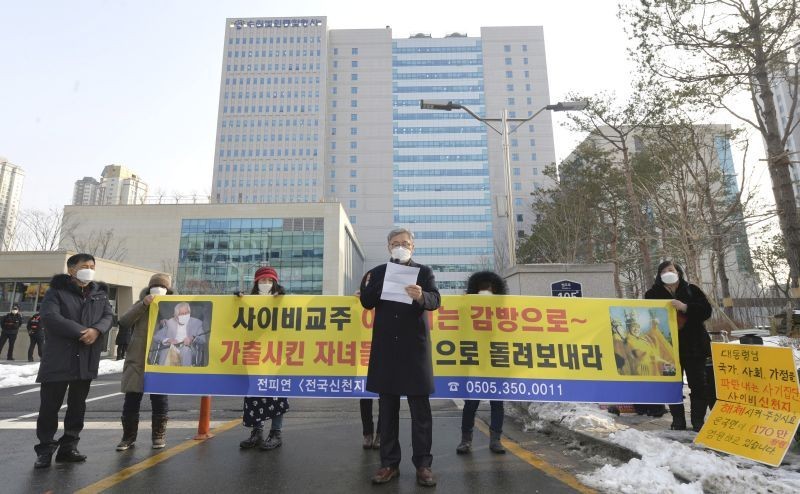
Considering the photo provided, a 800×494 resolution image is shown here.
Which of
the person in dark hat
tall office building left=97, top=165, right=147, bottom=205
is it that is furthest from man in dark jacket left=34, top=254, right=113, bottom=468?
tall office building left=97, top=165, right=147, bottom=205

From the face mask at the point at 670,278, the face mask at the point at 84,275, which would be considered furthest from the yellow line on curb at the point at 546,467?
the face mask at the point at 84,275

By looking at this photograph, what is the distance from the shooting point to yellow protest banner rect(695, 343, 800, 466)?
11.0ft

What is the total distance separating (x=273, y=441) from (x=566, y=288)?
5765 mm

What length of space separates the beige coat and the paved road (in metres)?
0.64

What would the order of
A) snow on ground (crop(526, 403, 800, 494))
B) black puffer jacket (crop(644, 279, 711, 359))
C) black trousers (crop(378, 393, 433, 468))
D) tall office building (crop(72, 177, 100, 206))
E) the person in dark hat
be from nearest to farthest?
snow on ground (crop(526, 403, 800, 494))
black trousers (crop(378, 393, 433, 468))
the person in dark hat
black puffer jacket (crop(644, 279, 711, 359))
tall office building (crop(72, 177, 100, 206))

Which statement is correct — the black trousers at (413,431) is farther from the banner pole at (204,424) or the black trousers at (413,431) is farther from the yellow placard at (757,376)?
the yellow placard at (757,376)

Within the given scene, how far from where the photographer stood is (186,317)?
193 inches

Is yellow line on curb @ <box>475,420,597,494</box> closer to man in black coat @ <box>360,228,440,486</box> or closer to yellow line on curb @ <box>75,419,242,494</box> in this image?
man in black coat @ <box>360,228,440,486</box>

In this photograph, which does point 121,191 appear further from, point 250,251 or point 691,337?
point 691,337

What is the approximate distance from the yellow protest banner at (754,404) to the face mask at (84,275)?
5.85m

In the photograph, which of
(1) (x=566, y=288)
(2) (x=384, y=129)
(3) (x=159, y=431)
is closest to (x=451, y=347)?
(3) (x=159, y=431)

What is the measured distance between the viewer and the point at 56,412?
405 cm

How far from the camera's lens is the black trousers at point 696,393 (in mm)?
4629

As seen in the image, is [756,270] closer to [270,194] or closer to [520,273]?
[520,273]
